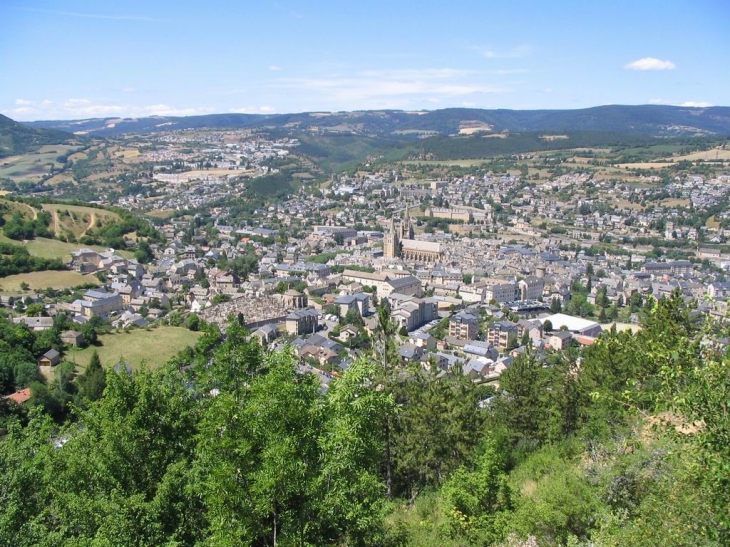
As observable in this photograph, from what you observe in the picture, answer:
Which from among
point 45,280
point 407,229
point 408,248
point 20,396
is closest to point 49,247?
point 45,280

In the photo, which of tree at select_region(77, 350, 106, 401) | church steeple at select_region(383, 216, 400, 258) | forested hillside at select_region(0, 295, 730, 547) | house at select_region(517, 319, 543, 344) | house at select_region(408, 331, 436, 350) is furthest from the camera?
church steeple at select_region(383, 216, 400, 258)

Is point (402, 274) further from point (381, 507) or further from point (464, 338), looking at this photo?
point (381, 507)

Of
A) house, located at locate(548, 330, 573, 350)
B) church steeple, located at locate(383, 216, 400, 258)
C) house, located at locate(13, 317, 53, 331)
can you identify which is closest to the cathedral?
church steeple, located at locate(383, 216, 400, 258)

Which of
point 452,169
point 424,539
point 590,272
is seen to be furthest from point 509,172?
point 424,539

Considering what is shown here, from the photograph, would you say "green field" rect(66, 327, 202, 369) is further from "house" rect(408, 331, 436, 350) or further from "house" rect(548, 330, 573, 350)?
"house" rect(548, 330, 573, 350)

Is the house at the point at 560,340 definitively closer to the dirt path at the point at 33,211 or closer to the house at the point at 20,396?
the house at the point at 20,396

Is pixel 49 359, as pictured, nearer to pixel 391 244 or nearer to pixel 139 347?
pixel 139 347

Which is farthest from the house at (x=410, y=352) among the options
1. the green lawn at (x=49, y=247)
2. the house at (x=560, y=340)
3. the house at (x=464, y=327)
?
the green lawn at (x=49, y=247)
